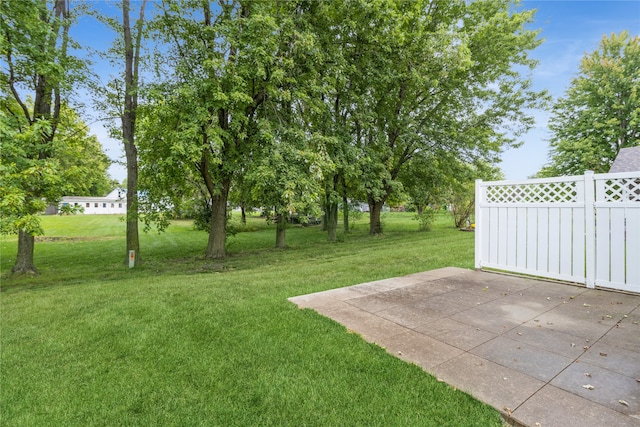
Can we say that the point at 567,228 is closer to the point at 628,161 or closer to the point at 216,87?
the point at 216,87

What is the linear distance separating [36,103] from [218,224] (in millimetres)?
5715

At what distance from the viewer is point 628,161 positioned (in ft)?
41.1

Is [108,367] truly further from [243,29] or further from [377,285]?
[243,29]

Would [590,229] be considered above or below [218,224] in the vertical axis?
above

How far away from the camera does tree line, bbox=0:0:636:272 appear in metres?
7.31

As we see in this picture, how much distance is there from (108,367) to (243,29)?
29.2ft

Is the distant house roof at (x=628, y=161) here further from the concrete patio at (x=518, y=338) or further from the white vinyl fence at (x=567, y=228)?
the concrete patio at (x=518, y=338)

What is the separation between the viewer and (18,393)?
243 centimetres

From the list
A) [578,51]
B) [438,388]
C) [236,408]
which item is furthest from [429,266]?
[578,51]

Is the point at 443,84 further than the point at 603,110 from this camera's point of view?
No

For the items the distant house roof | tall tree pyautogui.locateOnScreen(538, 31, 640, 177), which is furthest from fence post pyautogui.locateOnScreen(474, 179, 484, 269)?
tall tree pyautogui.locateOnScreen(538, 31, 640, 177)

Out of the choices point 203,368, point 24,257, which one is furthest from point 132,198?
point 203,368

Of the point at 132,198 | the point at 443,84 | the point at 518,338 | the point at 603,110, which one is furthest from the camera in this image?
the point at 603,110

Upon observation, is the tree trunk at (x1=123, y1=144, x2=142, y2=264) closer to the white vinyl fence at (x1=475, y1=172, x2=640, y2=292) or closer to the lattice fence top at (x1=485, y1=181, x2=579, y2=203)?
the white vinyl fence at (x1=475, y1=172, x2=640, y2=292)
